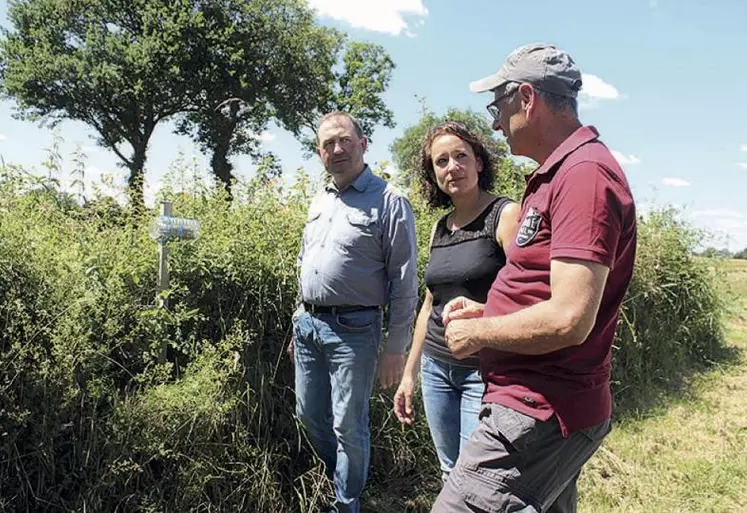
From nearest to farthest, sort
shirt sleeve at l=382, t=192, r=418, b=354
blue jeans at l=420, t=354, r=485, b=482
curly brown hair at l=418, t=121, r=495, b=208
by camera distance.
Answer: blue jeans at l=420, t=354, r=485, b=482, curly brown hair at l=418, t=121, r=495, b=208, shirt sleeve at l=382, t=192, r=418, b=354

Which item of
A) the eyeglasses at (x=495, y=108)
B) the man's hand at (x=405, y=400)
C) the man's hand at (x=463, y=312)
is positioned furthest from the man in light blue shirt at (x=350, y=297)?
the eyeglasses at (x=495, y=108)

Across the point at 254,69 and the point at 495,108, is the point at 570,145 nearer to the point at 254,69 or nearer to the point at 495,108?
the point at 495,108

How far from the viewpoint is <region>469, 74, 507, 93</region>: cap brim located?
1.67 m

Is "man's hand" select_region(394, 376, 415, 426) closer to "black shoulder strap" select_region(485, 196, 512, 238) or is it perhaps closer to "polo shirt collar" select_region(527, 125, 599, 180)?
"black shoulder strap" select_region(485, 196, 512, 238)

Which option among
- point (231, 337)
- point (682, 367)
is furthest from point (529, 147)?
point (682, 367)

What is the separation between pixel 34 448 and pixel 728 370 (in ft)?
21.1

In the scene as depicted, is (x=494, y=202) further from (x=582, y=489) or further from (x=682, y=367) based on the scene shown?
(x=682, y=367)

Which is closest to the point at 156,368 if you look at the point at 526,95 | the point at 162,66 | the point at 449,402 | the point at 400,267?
the point at 400,267

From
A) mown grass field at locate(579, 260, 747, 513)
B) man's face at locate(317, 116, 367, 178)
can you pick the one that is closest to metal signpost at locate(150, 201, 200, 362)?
man's face at locate(317, 116, 367, 178)

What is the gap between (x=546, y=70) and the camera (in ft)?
5.19

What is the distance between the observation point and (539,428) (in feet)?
4.93

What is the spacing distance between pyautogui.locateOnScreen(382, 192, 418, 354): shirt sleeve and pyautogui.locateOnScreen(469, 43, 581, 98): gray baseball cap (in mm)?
1104

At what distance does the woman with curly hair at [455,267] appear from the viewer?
2.33 metres

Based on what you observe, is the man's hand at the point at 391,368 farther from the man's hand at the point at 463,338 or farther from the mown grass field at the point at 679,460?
the mown grass field at the point at 679,460
